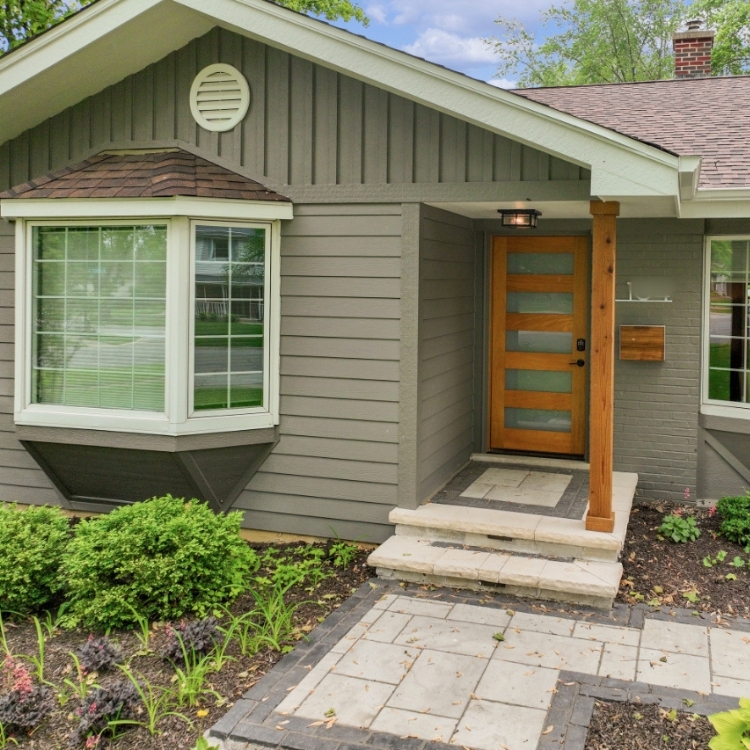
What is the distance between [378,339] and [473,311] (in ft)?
6.10

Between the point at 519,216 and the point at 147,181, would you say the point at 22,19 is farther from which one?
the point at 519,216

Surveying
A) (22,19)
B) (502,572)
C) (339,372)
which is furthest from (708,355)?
(22,19)

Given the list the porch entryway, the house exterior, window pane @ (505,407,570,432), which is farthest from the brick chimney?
the porch entryway

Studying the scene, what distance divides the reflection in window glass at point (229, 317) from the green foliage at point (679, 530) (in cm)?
303

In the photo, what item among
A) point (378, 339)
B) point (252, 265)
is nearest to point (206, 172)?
point (252, 265)

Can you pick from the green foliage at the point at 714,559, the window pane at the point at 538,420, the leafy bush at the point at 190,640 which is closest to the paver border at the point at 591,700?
the leafy bush at the point at 190,640

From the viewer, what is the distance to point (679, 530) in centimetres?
601

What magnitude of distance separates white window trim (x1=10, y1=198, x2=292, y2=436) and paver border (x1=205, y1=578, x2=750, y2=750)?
173cm

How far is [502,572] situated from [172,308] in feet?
8.97

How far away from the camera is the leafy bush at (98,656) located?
4.10 m

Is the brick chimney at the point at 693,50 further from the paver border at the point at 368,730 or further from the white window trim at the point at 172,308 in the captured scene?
the paver border at the point at 368,730

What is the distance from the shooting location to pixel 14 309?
21.4ft

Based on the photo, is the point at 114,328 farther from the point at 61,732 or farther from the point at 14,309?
the point at 61,732

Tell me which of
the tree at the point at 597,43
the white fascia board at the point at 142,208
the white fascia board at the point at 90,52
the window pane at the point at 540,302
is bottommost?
the window pane at the point at 540,302
